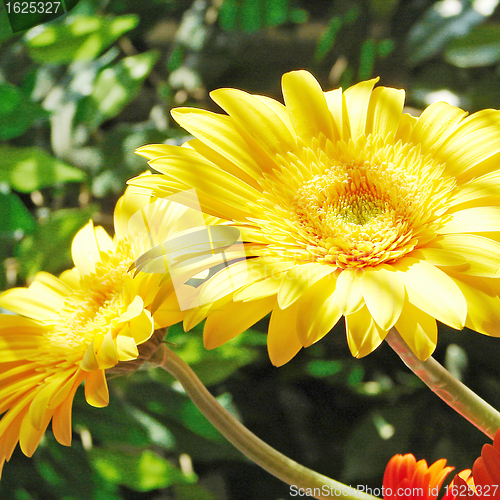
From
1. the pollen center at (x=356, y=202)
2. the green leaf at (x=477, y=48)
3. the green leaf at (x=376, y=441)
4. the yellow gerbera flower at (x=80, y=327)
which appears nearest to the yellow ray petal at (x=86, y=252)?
the yellow gerbera flower at (x=80, y=327)

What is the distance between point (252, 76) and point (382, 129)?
47 cm

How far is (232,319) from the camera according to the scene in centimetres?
20

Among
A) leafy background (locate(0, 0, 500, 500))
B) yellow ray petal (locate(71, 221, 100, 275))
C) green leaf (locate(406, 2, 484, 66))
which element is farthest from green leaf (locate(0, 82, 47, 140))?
green leaf (locate(406, 2, 484, 66))

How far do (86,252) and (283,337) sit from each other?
5.6 inches

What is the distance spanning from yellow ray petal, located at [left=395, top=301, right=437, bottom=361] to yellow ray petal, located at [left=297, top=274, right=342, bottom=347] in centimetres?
3

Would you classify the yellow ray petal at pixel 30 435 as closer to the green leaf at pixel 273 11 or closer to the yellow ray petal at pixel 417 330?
the yellow ray petal at pixel 417 330

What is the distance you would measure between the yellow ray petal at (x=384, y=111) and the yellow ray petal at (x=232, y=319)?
119 mm

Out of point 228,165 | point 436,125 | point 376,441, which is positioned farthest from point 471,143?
point 376,441

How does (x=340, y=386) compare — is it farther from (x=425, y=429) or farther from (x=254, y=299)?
(x=254, y=299)

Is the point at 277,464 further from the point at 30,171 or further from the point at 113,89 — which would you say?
the point at 113,89

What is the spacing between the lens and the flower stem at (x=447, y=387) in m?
0.20

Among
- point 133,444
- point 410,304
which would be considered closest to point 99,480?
point 133,444

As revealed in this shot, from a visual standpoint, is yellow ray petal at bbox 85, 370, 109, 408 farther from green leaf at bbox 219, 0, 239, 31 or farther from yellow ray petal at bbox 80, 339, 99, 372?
green leaf at bbox 219, 0, 239, 31

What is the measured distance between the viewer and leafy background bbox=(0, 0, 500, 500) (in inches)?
17.8
